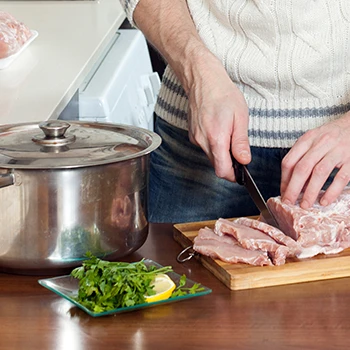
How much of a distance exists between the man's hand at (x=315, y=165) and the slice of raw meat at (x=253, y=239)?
0.34 feet

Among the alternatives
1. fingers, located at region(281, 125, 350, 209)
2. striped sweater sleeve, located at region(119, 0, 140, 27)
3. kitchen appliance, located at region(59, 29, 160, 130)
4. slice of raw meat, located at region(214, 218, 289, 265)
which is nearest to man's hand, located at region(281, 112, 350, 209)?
fingers, located at region(281, 125, 350, 209)

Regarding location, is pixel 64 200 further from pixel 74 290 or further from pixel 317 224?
pixel 317 224

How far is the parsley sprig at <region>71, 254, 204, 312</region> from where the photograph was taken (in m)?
1.20

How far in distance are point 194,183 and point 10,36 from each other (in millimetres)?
788

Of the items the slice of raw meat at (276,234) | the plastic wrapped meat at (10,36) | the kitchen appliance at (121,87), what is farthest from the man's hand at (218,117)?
the plastic wrapped meat at (10,36)

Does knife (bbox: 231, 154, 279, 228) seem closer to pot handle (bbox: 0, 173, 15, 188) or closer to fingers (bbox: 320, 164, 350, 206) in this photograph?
fingers (bbox: 320, 164, 350, 206)

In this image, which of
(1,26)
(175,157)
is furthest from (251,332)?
(1,26)

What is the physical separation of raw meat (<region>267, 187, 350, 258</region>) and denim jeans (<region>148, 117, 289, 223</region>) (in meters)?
0.28

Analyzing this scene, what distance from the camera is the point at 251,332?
117cm

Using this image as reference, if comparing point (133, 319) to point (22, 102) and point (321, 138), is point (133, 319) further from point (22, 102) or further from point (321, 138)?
point (22, 102)

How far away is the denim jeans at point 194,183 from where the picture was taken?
5.96ft

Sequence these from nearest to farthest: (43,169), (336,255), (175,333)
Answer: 1. (175,333)
2. (43,169)
3. (336,255)

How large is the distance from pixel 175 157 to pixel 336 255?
0.57 meters

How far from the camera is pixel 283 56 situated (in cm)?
172
